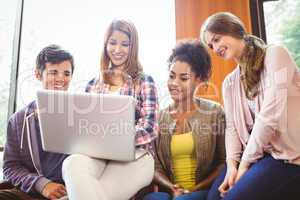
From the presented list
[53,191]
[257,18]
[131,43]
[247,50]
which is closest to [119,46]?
[131,43]

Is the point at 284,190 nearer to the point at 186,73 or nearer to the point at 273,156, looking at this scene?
the point at 273,156

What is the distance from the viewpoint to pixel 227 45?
1.17 m

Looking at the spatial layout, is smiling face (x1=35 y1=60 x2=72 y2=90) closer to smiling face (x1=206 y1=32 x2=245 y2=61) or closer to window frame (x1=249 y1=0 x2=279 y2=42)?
smiling face (x1=206 y1=32 x2=245 y2=61)

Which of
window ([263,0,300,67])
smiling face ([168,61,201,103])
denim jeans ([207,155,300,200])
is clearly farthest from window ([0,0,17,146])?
window ([263,0,300,67])

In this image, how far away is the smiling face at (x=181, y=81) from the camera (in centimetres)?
139

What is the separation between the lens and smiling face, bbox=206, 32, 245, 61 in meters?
1.16

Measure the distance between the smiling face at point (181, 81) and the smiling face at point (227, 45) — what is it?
0.24 metres

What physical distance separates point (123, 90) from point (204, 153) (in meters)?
0.45

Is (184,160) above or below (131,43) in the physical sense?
below

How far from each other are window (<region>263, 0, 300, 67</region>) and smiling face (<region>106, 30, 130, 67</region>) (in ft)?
3.89

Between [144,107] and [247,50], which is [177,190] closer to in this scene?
[144,107]

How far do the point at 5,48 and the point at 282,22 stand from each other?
2.13m

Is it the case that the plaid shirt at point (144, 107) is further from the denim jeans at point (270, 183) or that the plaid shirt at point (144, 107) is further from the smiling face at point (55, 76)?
the denim jeans at point (270, 183)

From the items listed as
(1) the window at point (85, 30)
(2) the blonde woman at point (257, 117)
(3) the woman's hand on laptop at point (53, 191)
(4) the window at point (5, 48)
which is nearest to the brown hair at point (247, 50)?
(2) the blonde woman at point (257, 117)
